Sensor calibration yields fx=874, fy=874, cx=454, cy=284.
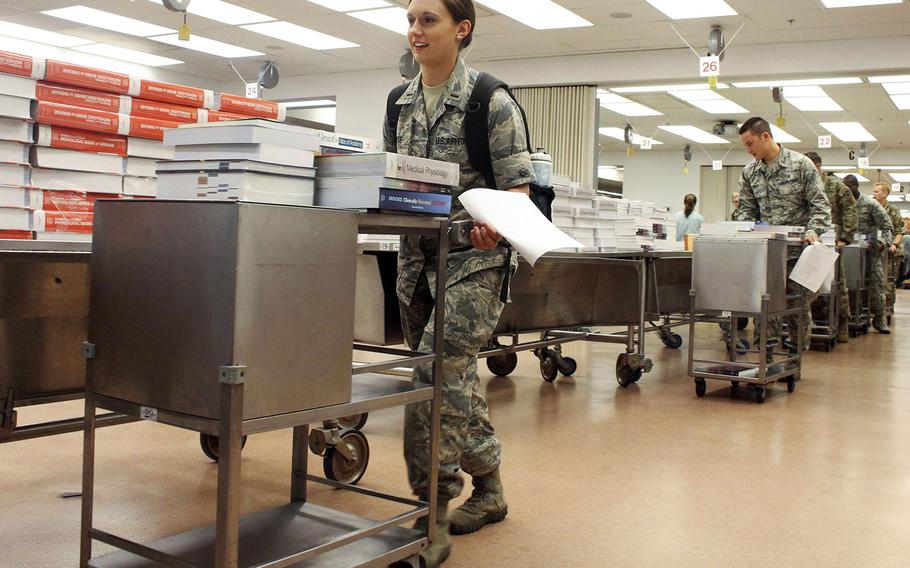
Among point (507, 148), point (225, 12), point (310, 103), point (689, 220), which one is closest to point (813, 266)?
point (507, 148)

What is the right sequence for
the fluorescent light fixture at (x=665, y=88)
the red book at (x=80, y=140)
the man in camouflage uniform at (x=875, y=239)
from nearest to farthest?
the red book at (x=80, y=140) → the man in camouflage uniform at (x=875, y=239) → the fluorescent light fixture at (x=665, y=88)

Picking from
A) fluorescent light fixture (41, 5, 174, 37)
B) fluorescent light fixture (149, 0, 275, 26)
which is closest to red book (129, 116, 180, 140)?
fluorescent light fixture (149, 0, 275, 26)

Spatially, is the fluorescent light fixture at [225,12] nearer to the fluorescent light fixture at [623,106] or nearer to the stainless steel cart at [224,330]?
the fluorescent light fixture at [623,106]

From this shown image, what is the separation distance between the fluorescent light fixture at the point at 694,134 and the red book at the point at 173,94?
47.6 feet

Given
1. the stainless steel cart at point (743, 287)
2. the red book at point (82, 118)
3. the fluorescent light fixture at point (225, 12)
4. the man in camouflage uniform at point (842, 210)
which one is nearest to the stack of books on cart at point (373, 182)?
the red book at point (82, 118)

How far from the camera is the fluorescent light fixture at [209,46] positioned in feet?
36.8

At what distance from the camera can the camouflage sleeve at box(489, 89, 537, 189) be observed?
2.20 meters

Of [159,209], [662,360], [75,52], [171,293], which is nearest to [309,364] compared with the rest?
[171,293]

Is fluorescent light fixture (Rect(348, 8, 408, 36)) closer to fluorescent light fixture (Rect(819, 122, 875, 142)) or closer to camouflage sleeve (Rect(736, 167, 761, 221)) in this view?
camouflage sleeve (Rect(736, 167, 761, 221))

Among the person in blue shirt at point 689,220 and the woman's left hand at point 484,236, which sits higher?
the person in blue shirt at point 689,220

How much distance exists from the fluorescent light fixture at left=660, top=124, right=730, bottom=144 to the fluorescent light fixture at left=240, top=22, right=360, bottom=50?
7.82 m

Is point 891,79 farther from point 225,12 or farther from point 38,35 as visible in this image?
point 38,35

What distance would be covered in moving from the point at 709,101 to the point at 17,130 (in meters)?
12.6

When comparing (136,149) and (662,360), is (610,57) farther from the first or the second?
(136,149)
